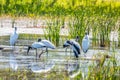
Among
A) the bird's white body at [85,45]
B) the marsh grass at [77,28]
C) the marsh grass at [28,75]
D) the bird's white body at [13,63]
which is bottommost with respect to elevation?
the marsh grass at [28,75]

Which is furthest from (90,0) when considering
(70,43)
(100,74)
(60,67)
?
(100,74)

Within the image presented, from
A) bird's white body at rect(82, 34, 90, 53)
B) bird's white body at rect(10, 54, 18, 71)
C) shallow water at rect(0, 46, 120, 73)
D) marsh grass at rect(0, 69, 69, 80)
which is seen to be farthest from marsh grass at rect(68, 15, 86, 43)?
marsh grass at rect(0, 69, 69, 80)

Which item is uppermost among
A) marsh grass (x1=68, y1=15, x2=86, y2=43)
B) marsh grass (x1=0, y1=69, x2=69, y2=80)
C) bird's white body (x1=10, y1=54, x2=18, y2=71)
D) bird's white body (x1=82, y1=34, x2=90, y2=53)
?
marsh grass (x1=68, y1=15, x2=86, y2=43)

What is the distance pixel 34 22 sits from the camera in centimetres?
2473

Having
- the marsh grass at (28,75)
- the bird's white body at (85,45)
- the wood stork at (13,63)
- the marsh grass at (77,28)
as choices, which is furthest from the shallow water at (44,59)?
the marsh grass at (77,28)

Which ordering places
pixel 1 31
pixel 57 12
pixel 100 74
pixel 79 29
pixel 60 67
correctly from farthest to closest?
pixel 57 12 → pixel 1 31 → pixel 79 29 → pixel 60 67 → pixel 100 74

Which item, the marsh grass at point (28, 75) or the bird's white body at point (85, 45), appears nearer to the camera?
the marsh grass at point (28, 75)

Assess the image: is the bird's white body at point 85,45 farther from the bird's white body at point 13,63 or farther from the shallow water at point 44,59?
the bird's white body at point 13,63

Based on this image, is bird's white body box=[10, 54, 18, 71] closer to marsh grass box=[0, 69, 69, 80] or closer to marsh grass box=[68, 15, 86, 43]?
marsh grass box=[0, 69, 69, 80]

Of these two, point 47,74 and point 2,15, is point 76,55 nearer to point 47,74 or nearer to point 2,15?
point 47,74

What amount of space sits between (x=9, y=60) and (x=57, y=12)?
9456 millimetres

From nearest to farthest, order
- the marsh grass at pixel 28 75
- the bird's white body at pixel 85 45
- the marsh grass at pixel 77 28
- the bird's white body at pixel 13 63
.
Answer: the marsh grass at pixel 28 75 < the bird's white body at pixel 13 63 < the bird's white body at pixel 85 45 < the marsh grass at pixel 77 28

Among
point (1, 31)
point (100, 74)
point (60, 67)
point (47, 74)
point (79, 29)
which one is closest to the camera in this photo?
point (100, 74)

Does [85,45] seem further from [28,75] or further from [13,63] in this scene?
[28,75]
